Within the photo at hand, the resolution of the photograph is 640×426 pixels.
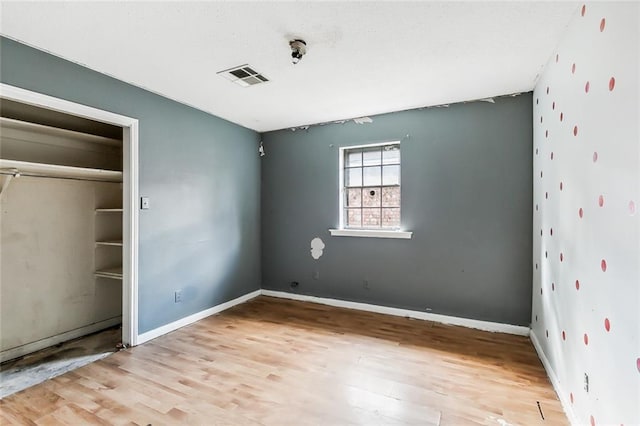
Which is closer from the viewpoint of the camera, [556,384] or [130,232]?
[556,384]

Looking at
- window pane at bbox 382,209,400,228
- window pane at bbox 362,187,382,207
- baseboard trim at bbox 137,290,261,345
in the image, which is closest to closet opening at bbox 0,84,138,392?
baseboard trim at bbox 137,290,261,345

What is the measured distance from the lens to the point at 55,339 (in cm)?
282

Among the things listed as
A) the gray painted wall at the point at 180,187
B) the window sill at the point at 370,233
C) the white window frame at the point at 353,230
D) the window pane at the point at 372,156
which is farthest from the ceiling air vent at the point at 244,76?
the window sill at the point at 370,233

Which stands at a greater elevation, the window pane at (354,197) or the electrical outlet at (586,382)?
the window pane at (354,197)

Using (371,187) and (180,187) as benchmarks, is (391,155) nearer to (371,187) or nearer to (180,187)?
(371,187)

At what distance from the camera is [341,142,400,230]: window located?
367 cm

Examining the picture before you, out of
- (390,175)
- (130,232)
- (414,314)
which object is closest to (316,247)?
(390,175)

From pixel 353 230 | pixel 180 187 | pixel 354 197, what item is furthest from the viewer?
pixel 354 197

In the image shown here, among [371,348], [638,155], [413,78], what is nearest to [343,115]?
[413,78]

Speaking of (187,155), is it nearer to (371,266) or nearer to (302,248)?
(302,248)

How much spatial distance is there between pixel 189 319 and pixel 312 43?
2.99 metres

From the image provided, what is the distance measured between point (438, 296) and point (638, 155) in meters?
2.50

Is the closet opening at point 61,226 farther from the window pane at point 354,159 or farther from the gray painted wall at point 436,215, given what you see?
the window pane at point 354,159

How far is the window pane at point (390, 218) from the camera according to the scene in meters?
3.64
